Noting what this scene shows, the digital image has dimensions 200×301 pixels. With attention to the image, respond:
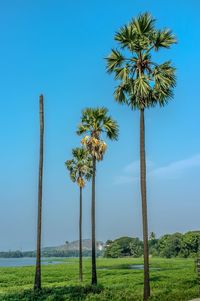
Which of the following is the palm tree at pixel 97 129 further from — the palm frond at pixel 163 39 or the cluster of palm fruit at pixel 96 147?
the palm frond at pixel 163 39

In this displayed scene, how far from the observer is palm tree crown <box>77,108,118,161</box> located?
123 ft

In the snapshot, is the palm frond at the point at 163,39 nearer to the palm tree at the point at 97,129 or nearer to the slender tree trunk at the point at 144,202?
the slender tree trunk at the point at 144,202

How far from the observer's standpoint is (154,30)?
22906mm

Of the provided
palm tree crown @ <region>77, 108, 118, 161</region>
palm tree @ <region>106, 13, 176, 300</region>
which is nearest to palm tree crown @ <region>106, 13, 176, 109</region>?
palm tree @ <region>106, 13, 176, 300</region>

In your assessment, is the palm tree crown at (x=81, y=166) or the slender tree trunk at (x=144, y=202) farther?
the palm tree crown at (x=81, y=166)

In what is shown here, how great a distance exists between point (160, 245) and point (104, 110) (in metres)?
162

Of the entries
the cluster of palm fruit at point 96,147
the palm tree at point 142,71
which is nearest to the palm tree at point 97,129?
the cluster of palm fruit at point 96,147

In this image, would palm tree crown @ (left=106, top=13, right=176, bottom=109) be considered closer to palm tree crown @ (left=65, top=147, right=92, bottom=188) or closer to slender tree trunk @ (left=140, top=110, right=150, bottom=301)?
slender tree trunk @ (left=140, top=110, right=150, bottom=301)

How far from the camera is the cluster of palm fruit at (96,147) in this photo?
37.5 metres

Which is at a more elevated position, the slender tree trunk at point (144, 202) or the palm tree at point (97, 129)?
the palm tree at point (97, 129)

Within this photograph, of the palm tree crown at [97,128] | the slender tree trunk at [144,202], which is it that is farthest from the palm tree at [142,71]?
the palm tree crown at [97,128]

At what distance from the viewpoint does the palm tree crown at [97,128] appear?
1473 inches

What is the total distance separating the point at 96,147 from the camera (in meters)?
37.5

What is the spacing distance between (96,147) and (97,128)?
169 cm
